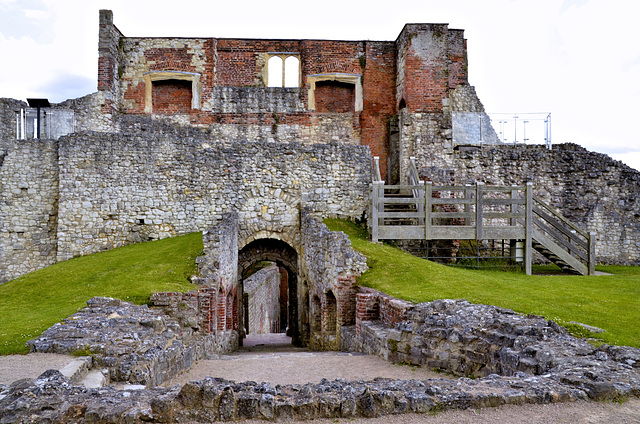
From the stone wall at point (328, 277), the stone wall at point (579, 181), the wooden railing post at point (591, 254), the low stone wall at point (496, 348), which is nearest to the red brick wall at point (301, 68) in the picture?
the stone wall at point (579, 181)

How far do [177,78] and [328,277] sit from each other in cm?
1473

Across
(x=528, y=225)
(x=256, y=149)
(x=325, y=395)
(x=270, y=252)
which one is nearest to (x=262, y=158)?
(x=256, y=149)

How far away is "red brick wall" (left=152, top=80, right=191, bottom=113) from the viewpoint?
983 inches

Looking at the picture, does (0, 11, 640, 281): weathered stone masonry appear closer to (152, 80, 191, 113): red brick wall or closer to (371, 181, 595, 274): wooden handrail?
(152, 80, 191, 113): red brick wall

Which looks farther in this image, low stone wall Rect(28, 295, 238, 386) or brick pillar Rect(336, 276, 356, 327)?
brick pillar Rect(336, 276, 356, 327)

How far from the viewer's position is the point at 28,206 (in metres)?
19.2

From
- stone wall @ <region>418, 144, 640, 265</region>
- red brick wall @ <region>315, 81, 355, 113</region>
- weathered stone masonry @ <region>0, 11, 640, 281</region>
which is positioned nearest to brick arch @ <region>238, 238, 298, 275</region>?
weathered stone masonry @ <region>0, 11, 640, 281</region>

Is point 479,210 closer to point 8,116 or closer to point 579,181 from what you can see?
point 579,181

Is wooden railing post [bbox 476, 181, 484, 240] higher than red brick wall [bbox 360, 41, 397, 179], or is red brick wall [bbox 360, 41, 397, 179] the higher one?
red brick wall [bbox 360, 41, 397, 179]

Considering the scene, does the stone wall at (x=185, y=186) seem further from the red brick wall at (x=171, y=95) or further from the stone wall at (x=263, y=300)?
→ the red brick wall at (x=171, y=95)

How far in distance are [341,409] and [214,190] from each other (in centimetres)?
1475

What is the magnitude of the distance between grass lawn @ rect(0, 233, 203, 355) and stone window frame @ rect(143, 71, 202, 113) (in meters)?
8.81

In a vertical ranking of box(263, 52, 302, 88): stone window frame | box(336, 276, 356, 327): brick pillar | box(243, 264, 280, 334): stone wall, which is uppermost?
box(263, 52, 302, 88): stone window frame

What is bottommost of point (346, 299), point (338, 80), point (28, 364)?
point (346, 299)
